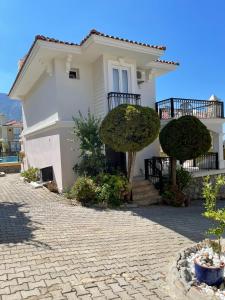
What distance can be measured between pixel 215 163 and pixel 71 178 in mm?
8618

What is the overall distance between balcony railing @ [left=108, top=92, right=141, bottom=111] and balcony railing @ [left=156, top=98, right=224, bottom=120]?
7.70 feet

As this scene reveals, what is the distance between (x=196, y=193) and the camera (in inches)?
576

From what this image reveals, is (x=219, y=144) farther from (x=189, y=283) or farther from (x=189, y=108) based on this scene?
(x=189, y=283)

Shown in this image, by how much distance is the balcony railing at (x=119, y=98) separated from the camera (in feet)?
42.7

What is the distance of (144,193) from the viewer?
40.8 feet

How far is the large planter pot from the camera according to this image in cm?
445

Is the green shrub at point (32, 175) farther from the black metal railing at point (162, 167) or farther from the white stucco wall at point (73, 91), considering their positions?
the black metal railing at point (162, 167)

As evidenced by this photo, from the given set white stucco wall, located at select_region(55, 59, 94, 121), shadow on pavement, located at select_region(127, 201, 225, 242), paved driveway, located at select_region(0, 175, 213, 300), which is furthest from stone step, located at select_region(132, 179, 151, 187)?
white stucco wall, located at select_region(55, 59, 94, 121)

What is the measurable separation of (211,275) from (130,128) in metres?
6.54

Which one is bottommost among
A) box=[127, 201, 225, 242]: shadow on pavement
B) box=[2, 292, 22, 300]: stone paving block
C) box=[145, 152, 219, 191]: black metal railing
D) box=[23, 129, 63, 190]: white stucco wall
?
box=[127, 201, 225, 242]: shadow on pavement

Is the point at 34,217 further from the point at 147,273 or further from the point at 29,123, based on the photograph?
the point at 29,123

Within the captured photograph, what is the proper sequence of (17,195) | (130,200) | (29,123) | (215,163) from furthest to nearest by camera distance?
(29,123), (215,163), (17,195), (130,200)

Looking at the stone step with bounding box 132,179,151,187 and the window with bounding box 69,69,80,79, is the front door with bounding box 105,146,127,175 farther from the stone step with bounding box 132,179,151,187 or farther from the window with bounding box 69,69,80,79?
the window with bounding box 69,69,80,79

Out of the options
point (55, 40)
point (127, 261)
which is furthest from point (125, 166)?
point (127, 261)
